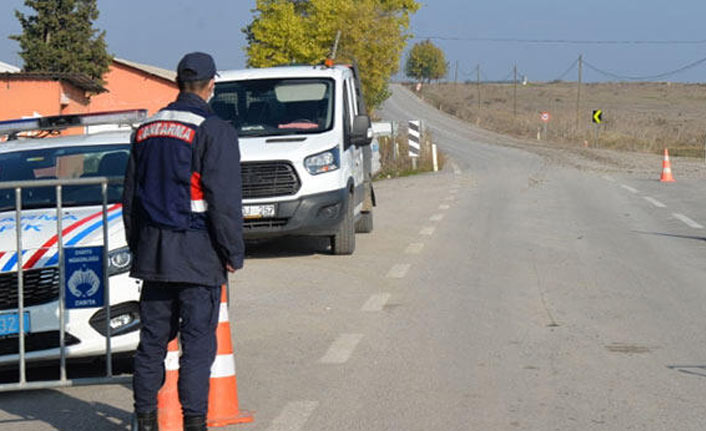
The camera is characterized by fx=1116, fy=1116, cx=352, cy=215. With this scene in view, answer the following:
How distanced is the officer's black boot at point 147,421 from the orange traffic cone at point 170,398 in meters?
0.31

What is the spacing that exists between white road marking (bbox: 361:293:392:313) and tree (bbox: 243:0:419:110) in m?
27.7

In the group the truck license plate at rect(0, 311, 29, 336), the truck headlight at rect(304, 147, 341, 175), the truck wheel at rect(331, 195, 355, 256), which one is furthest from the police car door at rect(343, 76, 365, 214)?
the truck license plate at rect(0, 311, 29, 336)

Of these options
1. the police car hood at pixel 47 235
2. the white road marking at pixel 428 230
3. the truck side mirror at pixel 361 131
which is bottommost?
the white road marking at pixel 428 230

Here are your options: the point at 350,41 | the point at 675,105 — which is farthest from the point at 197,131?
the point at 675,105

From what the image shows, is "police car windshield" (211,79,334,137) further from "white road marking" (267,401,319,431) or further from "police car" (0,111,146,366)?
"white road marking" (267,401,319,431)

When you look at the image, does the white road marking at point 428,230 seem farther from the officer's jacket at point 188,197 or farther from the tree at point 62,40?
the tree at point 62,40

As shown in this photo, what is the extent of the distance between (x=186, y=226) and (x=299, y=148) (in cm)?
781

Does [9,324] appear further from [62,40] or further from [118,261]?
[62,40]

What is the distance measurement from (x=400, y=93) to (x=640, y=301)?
12919cm

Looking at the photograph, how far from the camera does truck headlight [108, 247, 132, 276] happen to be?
22.7 feet

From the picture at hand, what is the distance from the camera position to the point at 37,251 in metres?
6.77

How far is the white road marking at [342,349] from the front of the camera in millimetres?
7562

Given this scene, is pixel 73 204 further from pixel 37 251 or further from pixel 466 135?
pixel 466 135

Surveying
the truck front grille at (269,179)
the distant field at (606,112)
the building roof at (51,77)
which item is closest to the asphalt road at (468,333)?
the truck front grille at (269,179)
